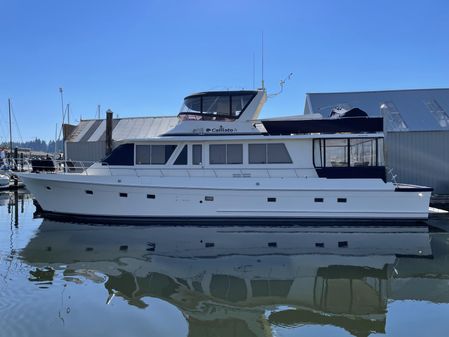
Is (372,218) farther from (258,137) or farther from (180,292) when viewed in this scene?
(180,292)

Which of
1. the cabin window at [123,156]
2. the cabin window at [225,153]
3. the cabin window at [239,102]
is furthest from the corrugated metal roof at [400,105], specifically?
the cabin window at [123,156]

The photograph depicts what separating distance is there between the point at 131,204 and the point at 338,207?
19.2 ft

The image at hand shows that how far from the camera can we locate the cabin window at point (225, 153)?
35.8ft

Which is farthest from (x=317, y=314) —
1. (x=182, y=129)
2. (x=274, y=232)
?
(x=182, y=129)

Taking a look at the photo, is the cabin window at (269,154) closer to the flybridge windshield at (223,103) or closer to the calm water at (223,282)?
the flybridge windshield at (223,103)

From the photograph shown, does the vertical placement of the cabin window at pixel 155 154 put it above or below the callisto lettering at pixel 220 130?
below

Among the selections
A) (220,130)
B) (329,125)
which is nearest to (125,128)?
(220,130)

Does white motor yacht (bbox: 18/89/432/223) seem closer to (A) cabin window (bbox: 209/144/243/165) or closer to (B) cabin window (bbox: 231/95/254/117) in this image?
(A) cabin window (bbox: 209/144/243/165)

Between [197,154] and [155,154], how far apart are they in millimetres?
1260

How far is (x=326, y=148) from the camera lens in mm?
10812

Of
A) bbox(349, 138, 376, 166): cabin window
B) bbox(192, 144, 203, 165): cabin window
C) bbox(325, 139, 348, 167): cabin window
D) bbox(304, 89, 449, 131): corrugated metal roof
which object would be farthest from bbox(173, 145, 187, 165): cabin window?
bbox(304, 89, 449, 131): corrugated metal roof

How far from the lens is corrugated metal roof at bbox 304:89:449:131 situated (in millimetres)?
16906

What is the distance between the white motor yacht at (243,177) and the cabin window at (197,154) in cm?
3

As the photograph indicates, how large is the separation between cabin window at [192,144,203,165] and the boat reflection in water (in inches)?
78.8
